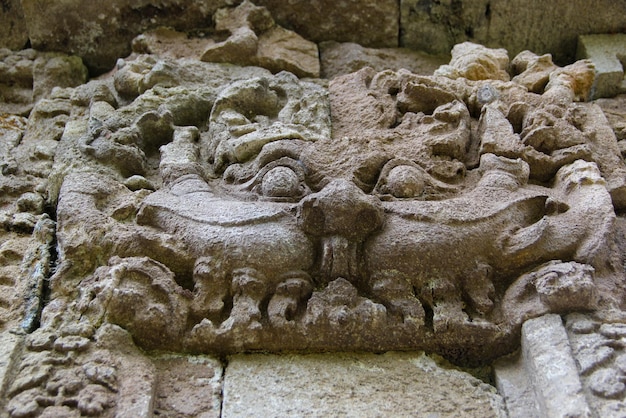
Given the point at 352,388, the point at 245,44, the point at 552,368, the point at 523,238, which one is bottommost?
the point at 352,388

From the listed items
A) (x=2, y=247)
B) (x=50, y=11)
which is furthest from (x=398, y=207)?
(x=50, y=11)

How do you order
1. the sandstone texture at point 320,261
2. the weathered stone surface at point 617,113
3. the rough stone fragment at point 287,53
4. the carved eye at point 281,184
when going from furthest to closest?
the rough stone fragment at point 287,53
the weathered stone surface at point 617,113
the carved eye at point 281,184
the sandstone texture at point 320,261

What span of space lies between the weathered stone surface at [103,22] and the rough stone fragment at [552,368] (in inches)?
95.7

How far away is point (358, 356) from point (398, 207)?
463mm

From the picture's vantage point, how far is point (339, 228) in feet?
6.63

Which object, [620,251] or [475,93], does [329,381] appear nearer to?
[620,251]

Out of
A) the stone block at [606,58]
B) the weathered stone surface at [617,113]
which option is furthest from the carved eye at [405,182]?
the stone block at [606,58]

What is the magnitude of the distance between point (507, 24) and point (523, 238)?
77.3 inches

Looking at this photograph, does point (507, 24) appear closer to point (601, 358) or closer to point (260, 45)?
point (260, 45)

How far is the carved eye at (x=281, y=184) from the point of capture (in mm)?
2229

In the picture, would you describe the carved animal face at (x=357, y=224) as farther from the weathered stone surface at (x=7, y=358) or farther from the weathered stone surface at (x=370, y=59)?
the weathered stone surface at (x=370, y=59)

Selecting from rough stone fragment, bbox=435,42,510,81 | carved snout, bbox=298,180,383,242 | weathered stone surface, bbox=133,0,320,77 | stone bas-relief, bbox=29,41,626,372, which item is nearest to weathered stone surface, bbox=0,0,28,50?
weathered stone surface, bbox=133,0,320,77

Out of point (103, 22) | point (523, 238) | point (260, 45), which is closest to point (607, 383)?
point (523, 238)

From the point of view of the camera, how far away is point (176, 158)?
8.25ft
